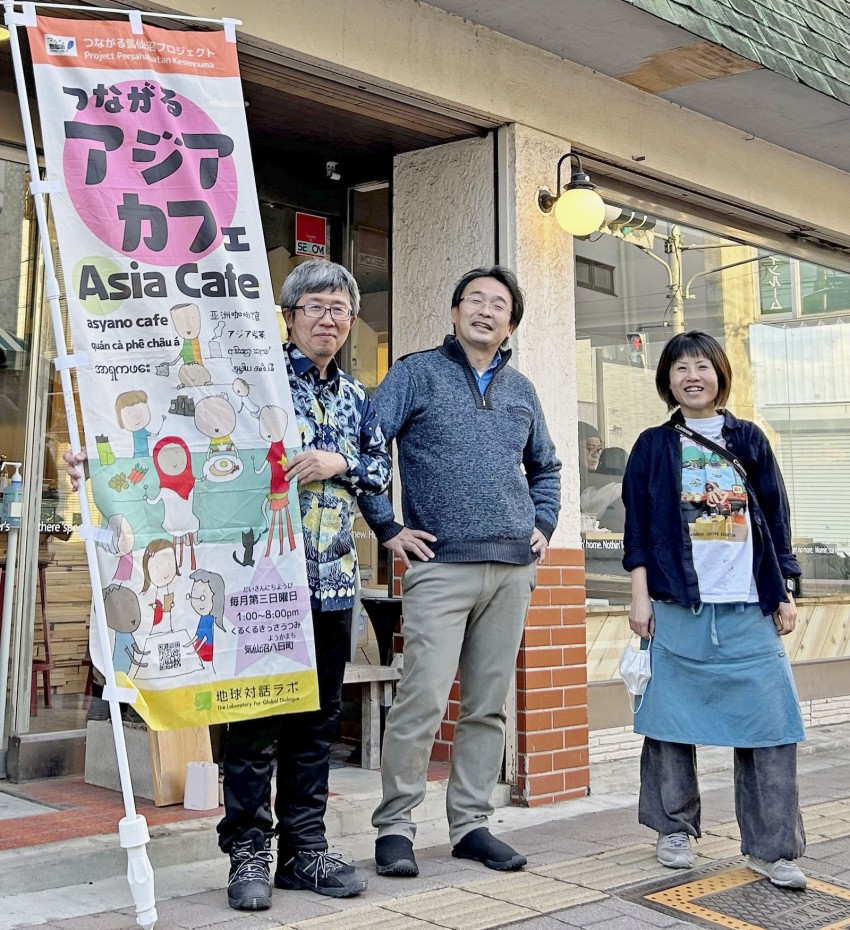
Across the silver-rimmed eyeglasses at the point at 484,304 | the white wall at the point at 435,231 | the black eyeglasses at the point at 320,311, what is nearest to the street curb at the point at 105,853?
the black eyeglasses at the point at 320,311

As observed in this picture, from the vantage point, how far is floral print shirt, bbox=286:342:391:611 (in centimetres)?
356

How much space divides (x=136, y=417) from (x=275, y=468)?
0.44 meters

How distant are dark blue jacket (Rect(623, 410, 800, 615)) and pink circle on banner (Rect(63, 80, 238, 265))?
1861 millimetres

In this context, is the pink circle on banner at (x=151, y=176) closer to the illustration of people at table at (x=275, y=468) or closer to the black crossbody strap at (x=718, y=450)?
the illustration of people at table at (x=275, y=468)

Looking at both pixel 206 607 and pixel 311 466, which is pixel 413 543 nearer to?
pixel 311 466

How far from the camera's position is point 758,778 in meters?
3.96

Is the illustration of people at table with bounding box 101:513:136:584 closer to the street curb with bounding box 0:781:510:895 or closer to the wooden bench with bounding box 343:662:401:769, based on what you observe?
the street curb with bounding box 0:781:510:895

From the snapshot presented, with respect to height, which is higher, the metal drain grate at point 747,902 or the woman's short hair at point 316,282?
the woman's short hair at point 316,282

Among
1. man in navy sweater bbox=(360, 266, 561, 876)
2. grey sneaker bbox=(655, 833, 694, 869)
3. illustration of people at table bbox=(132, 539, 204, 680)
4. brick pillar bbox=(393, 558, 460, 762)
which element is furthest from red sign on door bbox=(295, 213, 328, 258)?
grey sneaker bbox=(655, 833, 694, 869)

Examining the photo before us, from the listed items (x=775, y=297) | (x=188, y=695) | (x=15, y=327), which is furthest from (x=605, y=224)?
(x=188, y=695)

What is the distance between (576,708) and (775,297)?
3.71m

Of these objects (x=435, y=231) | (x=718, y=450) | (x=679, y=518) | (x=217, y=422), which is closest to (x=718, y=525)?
(x=679, y=518)

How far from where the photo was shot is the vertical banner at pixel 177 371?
314cm

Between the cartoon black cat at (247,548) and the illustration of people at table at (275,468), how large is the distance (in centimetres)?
5
